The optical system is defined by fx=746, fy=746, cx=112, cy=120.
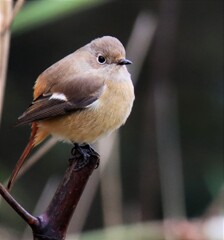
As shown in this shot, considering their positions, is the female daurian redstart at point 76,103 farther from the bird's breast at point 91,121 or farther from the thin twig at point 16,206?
the thin twig at point 16,206

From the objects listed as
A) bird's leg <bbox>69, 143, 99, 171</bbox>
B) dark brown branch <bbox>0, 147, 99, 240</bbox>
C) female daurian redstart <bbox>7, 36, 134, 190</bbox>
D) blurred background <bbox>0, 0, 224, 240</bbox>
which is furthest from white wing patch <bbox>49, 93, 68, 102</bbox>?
blurred background <bbox>0, 0, 224, 240</bbox>

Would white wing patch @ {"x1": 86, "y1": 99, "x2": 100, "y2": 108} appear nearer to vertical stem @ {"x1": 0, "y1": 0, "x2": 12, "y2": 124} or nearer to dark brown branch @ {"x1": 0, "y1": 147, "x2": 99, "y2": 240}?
vertical stem @ {"x1": 0, "y1": 0, "x2": 12, "y2": 124}

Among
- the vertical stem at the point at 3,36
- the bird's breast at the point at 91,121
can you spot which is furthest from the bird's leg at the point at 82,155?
the vertical stem at the point at 3,36

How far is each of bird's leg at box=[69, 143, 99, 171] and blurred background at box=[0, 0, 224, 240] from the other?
1.21m

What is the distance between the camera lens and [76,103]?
2.36 meters

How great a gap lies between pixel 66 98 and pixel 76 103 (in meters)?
0.04

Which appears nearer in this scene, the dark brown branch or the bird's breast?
the dark brown branch

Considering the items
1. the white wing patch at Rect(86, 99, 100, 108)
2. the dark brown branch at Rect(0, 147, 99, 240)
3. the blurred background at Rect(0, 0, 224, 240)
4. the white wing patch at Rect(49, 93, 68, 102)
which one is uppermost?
the dark brown branch at Rect(0, 147, 99, 240)

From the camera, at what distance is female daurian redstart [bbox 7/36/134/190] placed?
91.0 inches

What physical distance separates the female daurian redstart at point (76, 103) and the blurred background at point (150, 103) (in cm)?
109

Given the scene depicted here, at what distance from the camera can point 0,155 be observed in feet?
13.1

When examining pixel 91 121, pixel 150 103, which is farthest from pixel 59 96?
pixel 150 103

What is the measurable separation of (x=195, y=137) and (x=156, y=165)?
0.39m

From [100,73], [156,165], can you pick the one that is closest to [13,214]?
[156,165]
